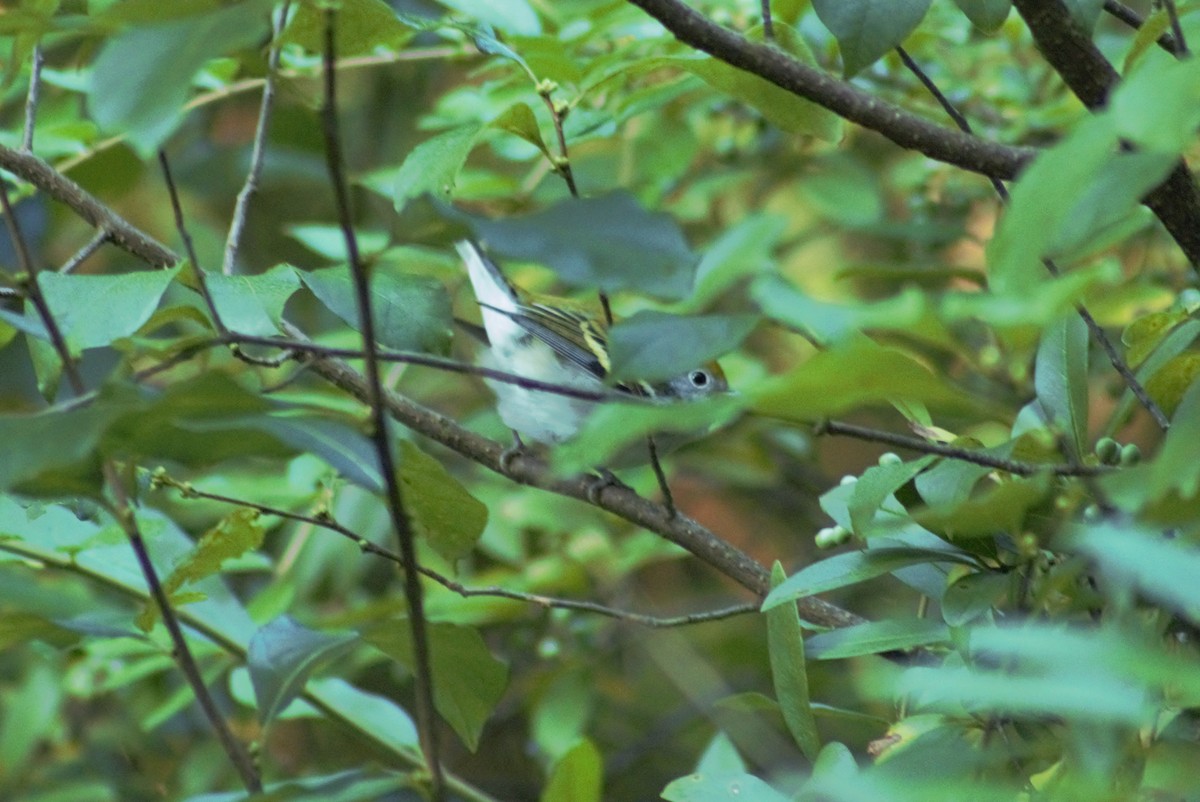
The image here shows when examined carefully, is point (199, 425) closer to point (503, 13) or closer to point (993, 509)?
point (993, 509)

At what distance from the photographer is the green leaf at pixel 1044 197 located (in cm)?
59

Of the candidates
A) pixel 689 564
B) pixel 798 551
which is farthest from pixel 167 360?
pixel 689 564

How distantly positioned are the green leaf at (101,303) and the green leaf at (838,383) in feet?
1.91

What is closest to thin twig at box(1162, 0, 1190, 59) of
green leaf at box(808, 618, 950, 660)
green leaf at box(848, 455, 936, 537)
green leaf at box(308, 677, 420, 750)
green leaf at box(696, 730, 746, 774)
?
green leaf at box(848, 455, 936, 537)

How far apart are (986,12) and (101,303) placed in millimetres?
763

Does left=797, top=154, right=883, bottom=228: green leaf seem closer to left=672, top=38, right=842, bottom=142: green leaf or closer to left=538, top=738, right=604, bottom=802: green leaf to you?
left=672, top=38, right=842, bottom=142: green leaf

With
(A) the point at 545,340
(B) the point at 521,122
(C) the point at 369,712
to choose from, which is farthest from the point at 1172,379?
(A) the point at 545,340

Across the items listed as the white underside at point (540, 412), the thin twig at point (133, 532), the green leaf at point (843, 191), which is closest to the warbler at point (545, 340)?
the white underside at point (540, 412)

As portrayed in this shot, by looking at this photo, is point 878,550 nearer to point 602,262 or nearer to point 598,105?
point 602,262

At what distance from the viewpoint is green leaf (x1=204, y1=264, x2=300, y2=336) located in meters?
1.02

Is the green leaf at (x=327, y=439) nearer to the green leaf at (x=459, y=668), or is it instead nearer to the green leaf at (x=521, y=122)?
the green leaf at (x=459, y=668)

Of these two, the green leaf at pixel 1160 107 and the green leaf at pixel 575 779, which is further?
the green leaf at pixel 575 779

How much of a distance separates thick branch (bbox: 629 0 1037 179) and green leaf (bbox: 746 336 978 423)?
19.6 inches

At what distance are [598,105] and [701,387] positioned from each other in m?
0.96
